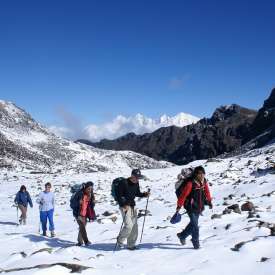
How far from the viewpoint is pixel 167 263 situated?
1079cm

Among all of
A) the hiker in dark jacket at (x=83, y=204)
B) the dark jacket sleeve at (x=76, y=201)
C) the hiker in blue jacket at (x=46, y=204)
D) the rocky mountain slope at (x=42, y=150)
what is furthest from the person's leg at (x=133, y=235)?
the rocky mountain slope at (x=42, y=150)

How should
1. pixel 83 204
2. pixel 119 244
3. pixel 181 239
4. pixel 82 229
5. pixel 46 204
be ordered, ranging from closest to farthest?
pixel 181 239
pixel 119 244
pixel 83 204
pixel 82 229
pixel 46 204

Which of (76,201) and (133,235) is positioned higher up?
(76,201)

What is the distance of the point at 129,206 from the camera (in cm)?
1273

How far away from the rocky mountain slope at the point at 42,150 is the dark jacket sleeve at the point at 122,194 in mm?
102876

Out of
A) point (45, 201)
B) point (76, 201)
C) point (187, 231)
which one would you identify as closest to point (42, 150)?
point (45, 201)

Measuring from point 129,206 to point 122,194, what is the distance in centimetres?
39

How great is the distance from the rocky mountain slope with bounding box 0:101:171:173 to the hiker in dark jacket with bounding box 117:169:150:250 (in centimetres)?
10274

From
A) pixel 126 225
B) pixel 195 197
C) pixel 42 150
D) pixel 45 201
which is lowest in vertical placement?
pixel 126 225

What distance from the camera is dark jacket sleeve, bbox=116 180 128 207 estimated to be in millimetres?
12602

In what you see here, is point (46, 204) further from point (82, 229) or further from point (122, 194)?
point (122, 194)

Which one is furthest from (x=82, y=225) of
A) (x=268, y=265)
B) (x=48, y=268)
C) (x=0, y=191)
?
(x=0, y=191)

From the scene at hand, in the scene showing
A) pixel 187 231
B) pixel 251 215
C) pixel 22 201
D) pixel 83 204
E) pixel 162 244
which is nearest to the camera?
pixel 187 231

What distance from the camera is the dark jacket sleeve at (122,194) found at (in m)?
12.6
